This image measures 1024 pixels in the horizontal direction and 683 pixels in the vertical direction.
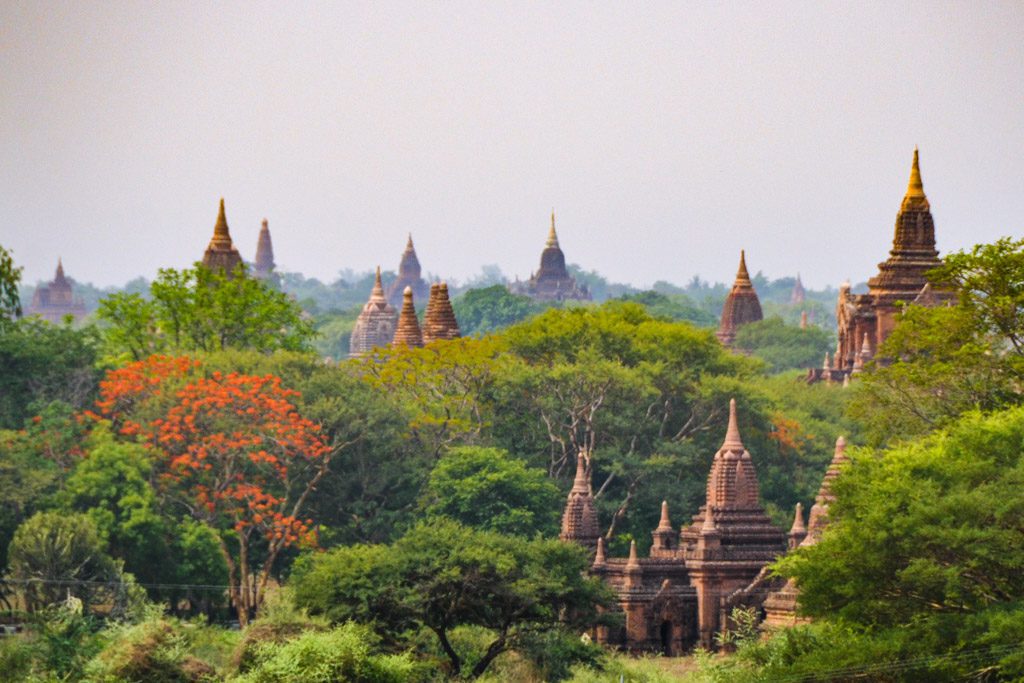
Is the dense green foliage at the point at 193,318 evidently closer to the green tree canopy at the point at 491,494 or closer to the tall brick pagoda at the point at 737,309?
the green tree canopy at the point at 491,494

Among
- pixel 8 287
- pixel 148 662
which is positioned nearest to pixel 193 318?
pixel 8 287

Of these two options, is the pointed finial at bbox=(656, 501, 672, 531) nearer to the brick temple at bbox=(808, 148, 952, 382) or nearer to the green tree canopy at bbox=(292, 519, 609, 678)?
the green tree canopy at bbox=(292, 519, 609, 678)

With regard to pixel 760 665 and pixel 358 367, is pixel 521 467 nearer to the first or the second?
pixel 358 367

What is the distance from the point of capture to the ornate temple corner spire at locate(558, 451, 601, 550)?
74875 mm

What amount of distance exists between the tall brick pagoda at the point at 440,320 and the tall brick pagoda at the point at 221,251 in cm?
682

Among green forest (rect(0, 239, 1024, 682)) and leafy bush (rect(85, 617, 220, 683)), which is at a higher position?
green forest (rect(0, 239, 1024, 682))

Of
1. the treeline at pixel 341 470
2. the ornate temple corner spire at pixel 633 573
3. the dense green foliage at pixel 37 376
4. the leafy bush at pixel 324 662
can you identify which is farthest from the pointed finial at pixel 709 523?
the leafy bush at pixel 324 662

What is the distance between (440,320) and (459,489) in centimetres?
2976

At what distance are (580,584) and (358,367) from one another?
100 ft

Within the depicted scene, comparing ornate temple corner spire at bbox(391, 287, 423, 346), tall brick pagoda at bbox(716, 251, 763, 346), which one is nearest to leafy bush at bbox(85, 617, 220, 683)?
ornate temple corner spire at bbox(391, 287, 423, 346)

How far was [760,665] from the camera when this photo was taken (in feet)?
178

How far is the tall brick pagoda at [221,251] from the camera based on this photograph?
359 feet

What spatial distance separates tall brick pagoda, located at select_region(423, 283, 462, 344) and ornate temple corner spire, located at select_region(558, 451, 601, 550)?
28920 millimetres

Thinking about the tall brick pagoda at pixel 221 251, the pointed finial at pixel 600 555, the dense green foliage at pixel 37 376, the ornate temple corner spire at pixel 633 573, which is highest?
the tall brick pagoda at pixel 221 251
